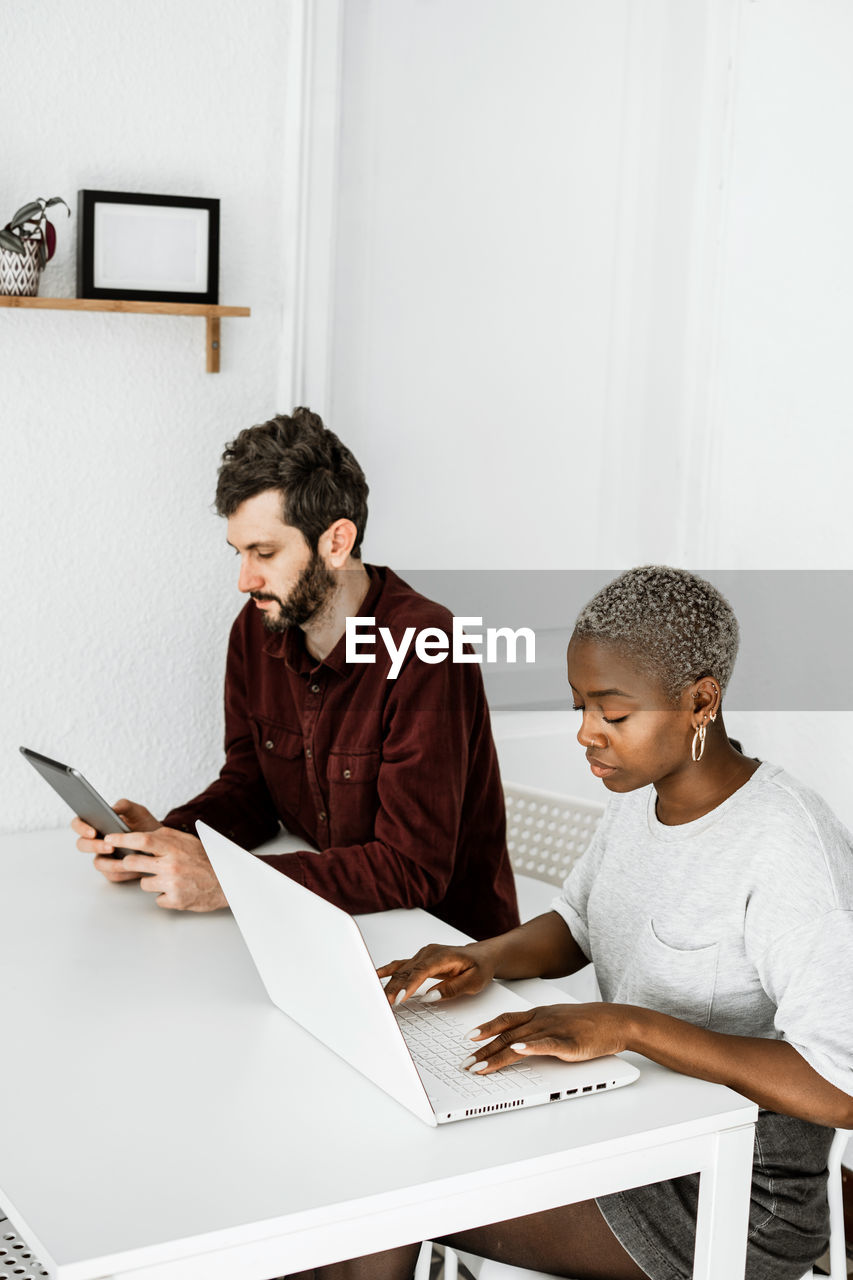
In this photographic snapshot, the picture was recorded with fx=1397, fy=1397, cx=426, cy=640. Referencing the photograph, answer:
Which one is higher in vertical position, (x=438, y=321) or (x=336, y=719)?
(x=438, y=321)

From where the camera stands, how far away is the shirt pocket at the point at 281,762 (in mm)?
2055

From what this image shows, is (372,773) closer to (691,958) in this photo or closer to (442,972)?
(442,972)

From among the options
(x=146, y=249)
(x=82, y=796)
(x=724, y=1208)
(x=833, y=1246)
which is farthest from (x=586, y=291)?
(x=724, y=1208)

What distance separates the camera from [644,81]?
265cm

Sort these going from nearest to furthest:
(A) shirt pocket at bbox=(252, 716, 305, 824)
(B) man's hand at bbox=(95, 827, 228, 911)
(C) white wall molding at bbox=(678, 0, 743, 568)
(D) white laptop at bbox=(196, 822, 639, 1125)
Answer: (D) white laptop at bbox=(196, 822, 639, 1125) → (B) man's hand at bbox=(95, 827, 228, 911) → (A) shirt pocket at bbox=(252, 716, 305, 824) → (C) white wall molding at bbox=(678, 0, 743, 568)

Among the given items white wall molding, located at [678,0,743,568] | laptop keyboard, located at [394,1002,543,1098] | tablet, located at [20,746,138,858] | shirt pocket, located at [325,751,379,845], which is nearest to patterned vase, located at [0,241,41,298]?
tablet, located at [20,746,138,858]

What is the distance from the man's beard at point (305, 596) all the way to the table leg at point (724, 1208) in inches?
40.1

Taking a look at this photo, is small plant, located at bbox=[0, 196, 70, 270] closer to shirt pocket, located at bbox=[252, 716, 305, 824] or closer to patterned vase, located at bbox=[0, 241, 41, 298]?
patterned vase, located at bbox=[0, 241, 41, 298]

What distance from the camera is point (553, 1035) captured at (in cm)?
121

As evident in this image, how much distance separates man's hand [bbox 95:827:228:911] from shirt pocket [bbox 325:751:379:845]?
25 cm

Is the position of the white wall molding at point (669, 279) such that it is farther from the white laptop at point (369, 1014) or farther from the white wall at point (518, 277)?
the white laptop at point (369, 1014)

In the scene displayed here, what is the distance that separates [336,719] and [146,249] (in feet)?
2.83

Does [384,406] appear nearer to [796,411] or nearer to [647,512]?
[647,512]

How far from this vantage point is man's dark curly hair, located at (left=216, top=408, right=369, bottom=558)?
1.98 metres
